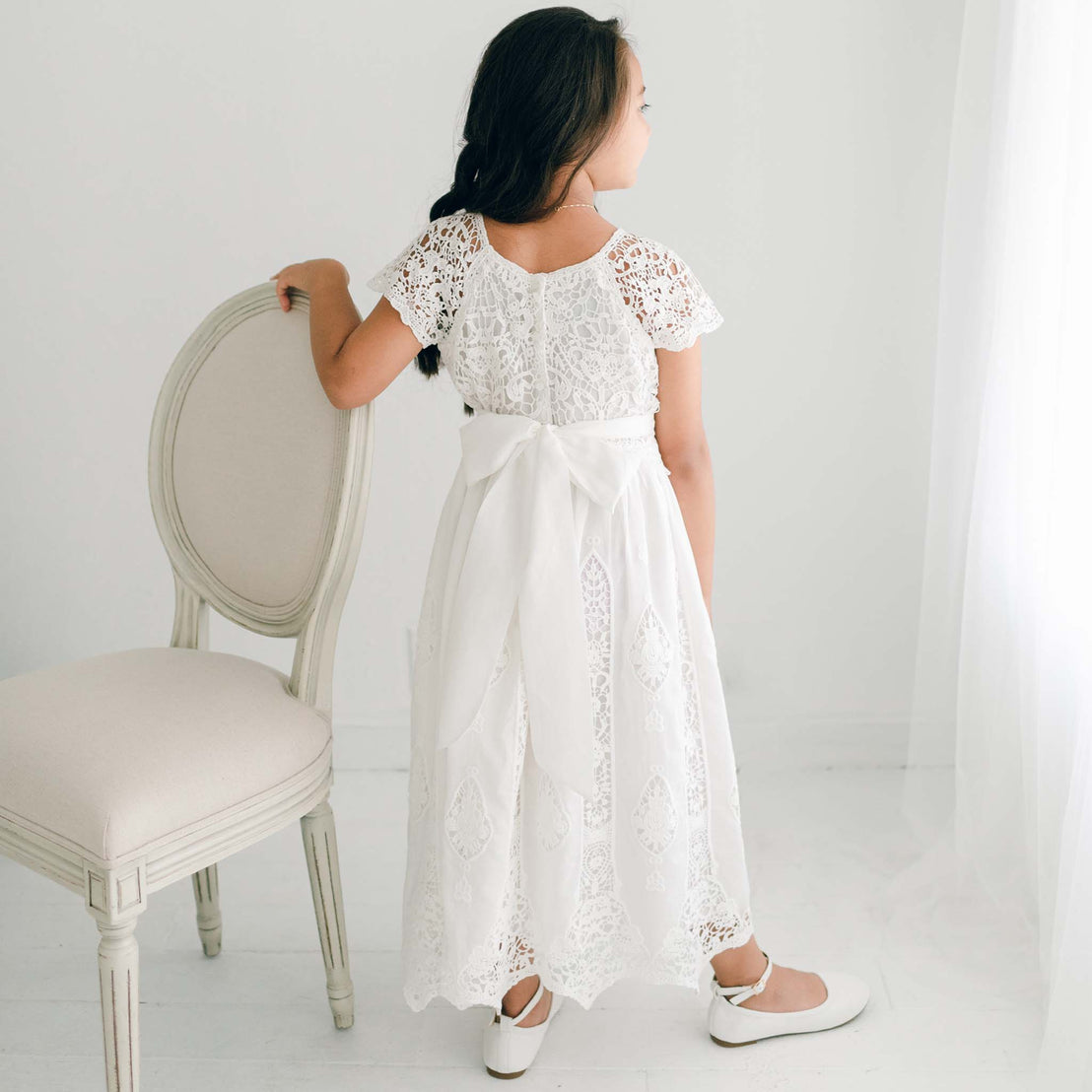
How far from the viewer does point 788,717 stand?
98.0 inches

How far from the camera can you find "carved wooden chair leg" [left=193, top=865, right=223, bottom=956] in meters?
1.79

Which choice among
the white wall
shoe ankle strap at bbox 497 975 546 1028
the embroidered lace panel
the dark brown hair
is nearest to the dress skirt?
the embroidered lace panel

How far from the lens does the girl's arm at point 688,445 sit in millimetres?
1397

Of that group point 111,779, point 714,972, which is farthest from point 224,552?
point 714,972

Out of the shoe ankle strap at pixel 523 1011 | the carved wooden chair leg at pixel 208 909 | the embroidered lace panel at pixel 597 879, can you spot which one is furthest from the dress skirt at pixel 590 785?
the carved wooden chair leg at pixel 208 909

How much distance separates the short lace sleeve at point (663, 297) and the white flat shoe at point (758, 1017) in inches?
35.7

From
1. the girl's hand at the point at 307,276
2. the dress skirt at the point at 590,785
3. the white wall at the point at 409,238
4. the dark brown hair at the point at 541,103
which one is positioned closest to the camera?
the dark brown hair at the point at 541,103

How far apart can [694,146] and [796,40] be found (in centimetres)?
27

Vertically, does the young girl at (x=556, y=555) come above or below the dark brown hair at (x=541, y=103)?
below

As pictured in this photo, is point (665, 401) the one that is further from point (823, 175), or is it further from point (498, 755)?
point (823, 175)

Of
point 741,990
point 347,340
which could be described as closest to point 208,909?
point 741,990

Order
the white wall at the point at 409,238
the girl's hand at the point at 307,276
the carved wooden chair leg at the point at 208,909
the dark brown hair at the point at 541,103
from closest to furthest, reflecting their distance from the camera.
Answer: the dark brown hair at the point at 541,103 → the girl's hand at the point at 307,276 → the carved wooden chair leg at the point at 208,909 → the white wall at the point at 409,238

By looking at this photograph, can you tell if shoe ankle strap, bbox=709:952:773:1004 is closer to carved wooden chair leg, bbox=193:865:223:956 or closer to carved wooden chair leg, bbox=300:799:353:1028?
carved wooden chair leg, bbox=300:799:353:1028

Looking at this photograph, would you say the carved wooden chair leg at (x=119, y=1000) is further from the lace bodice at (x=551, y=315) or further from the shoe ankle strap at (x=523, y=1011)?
the lace bodice at (x=551, y=315)
